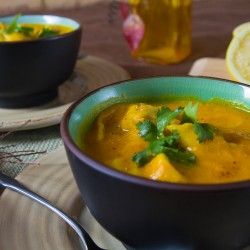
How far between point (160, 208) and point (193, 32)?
4.39 ft

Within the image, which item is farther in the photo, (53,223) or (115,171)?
(53,223)

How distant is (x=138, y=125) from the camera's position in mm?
731

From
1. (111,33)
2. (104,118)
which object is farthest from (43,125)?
(111,33)

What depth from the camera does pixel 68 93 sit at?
4.40 ft

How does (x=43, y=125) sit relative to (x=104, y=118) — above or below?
below

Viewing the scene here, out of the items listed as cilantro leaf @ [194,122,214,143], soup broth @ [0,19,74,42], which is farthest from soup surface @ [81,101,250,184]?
soup broth @ [0,19,74,42]

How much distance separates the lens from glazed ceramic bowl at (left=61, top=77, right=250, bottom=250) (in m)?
0.57

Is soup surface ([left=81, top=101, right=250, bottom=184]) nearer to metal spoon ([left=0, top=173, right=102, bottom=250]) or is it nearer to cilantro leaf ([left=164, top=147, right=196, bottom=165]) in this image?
cilantro leaf ([left=164, top=147, right=196, bottom=165])

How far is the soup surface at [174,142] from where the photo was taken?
0.64 metres

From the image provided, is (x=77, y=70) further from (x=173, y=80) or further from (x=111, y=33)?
(x=173, y=80)

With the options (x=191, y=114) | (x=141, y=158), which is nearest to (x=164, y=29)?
(x=191, y=114)

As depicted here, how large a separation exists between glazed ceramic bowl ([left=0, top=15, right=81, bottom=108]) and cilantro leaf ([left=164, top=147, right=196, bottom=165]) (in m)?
0.64

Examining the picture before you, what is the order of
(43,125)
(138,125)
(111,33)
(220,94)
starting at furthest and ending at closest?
(111,33), (43,125), (220,94), (138,125)

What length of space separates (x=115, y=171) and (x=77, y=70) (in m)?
0.89
